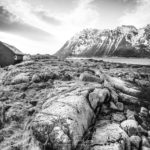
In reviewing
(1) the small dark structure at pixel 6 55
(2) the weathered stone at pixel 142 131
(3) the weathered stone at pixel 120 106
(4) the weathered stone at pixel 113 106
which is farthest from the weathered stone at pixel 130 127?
(1) the small dark structure at pixel 6 55

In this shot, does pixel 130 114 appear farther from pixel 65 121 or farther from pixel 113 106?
pixel 65 121

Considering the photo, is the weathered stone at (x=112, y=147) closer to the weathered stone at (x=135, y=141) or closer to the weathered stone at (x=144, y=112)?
the weathered stone at (x=135, y=141)

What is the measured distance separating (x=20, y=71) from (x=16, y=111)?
6386 millimetres

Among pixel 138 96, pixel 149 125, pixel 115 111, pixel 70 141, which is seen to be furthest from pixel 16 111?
pixel 138 96

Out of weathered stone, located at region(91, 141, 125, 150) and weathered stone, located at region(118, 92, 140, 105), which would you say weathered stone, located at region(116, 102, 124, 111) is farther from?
weathered stone, located at region(91, 141, 125, 150)

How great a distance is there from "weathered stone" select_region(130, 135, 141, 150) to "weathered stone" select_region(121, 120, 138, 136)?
32cm

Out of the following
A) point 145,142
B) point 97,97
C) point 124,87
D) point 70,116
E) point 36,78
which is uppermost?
point 36,78

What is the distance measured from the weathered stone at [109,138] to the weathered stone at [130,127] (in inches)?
16.8

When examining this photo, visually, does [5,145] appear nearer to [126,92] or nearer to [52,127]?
[52,127]

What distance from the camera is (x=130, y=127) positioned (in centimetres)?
820

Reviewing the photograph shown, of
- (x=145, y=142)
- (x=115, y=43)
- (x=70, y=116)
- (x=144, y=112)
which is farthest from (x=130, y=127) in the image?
(x=115, y=43)

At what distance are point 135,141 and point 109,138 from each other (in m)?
1.38

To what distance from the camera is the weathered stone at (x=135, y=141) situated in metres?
7.37

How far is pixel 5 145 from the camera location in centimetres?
696
